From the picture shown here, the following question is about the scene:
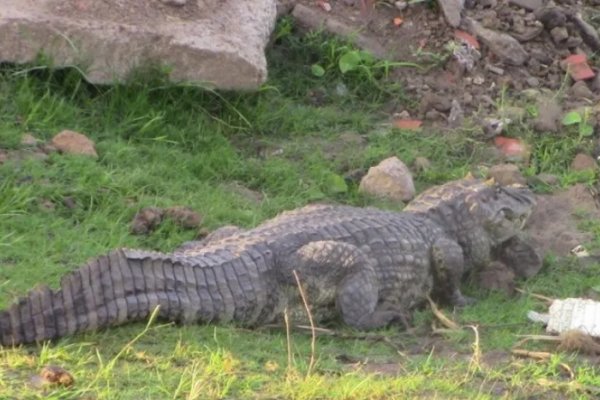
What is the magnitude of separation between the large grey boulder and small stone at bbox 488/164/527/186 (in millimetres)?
1615

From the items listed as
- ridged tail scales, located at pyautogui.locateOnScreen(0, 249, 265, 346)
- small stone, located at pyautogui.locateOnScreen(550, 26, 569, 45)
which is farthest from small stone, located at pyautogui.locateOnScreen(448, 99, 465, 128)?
ridged tail scales, located at pyautogui.locateOnScreen(0, 249, 265, 346)

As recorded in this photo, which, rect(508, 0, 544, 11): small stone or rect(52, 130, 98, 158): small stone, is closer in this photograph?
rect(52, 130, 98, 158): small stone

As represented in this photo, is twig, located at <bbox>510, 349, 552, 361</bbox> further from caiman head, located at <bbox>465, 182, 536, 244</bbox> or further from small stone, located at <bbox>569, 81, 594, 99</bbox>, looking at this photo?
small stone, located at <bbox>569, 81, 594, 99</bbox>

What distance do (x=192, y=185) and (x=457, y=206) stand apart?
1.58 m

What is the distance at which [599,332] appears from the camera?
6227 mm

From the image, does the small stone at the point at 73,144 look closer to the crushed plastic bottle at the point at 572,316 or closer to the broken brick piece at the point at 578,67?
the crushed plastic bottle at the point at 572,316

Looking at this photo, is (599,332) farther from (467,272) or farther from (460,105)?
(460,105)

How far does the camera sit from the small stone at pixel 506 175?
826cm

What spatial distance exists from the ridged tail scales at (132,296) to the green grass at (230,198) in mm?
77

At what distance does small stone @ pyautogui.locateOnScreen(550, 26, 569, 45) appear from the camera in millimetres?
9773

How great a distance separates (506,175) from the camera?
8.27 metres

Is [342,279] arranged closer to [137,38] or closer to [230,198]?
[230,198]

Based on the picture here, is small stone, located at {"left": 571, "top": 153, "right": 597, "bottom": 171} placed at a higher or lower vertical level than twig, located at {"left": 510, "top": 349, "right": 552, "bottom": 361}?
lower

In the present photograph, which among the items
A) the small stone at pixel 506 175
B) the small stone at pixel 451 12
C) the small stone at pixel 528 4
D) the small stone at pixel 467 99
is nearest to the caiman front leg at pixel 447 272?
the small stone at pixel 506 175
